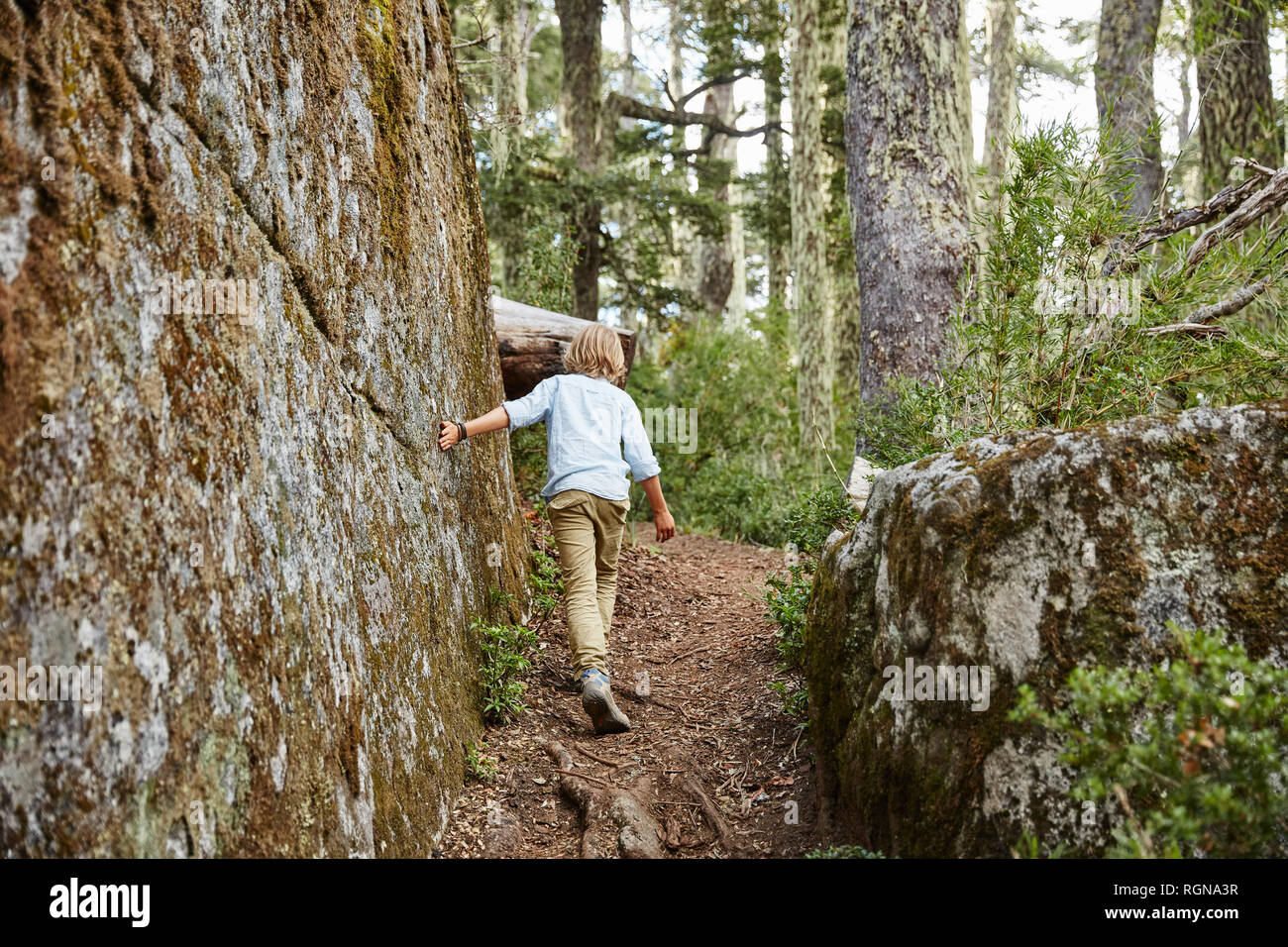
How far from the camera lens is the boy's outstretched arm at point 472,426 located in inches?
175

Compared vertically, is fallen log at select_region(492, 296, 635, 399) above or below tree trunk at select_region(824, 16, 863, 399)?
below

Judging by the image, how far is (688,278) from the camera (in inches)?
813

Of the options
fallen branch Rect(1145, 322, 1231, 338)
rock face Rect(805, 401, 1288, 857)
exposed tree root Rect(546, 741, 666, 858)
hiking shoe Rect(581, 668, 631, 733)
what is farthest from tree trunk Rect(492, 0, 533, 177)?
rock face Rect(805, 401, 1288, 857)

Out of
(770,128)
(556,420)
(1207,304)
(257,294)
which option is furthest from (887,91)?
(770,128)

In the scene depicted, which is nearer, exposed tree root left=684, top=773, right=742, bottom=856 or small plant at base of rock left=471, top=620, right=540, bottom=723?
exposed tree root left=684, top=773, right=742, bottom=856

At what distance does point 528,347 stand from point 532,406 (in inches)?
84.5

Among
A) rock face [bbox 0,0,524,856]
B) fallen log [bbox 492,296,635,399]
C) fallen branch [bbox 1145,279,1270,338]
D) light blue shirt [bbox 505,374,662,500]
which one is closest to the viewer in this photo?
rock face [bbox 0,0,524,856]

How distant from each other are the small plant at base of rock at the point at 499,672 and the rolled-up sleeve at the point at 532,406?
114cm

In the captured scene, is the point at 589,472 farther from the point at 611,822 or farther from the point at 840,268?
the point at 840,268

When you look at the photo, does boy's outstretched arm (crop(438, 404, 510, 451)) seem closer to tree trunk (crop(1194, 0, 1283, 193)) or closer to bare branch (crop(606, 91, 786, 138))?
tree trunk (crop(1194, 0, 1283, 193))

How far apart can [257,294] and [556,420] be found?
242 cm

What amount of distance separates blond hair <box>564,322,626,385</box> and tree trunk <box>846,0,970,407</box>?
7.40 feet

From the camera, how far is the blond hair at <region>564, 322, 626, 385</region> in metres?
5.35

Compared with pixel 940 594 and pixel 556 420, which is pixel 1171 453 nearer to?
pixel 940 594
